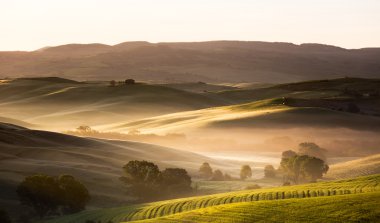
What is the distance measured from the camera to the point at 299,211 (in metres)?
35.7

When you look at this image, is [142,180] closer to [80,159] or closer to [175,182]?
[175,182]

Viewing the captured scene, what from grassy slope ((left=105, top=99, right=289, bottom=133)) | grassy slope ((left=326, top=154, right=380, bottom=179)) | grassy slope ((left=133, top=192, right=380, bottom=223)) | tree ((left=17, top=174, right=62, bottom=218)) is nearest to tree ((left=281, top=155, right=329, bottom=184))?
grassy slope ((left=326, top=154, right=380, bottom=179))

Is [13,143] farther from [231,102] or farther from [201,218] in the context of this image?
[231,102]

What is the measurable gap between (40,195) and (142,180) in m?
10.4

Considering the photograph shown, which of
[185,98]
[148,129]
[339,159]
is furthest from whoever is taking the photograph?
[185,98]

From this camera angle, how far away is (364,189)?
1682 inches

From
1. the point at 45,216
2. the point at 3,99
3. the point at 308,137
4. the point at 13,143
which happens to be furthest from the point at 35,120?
the point at 45,216

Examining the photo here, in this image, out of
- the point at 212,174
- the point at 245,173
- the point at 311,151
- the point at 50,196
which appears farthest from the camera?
the point at 311,151

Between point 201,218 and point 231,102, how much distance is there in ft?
471

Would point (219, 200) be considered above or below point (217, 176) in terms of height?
above

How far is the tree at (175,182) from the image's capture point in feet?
204

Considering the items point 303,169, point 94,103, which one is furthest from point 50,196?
point 94,103

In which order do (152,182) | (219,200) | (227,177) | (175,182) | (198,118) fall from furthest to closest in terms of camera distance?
(198,118) → (227,177) → (175,182) → (152,182) → (219,200)

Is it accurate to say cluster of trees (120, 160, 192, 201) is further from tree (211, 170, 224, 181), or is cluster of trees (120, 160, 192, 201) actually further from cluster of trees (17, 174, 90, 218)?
tree (211, 170, 224, 181)
